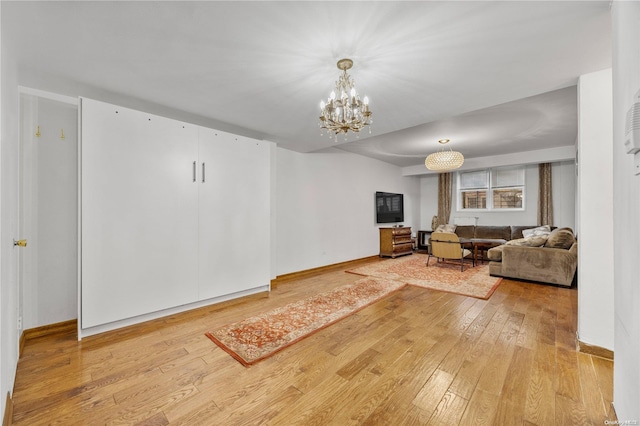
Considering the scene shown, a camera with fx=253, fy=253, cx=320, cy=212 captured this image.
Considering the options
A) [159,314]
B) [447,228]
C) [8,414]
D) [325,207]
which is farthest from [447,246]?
[8,414]

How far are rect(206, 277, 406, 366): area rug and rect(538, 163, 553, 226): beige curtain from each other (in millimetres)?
4964

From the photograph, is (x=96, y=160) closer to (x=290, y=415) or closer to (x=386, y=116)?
(x=290, y=415)

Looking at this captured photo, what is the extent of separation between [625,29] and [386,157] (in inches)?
208

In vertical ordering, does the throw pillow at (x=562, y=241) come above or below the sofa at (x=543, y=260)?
above

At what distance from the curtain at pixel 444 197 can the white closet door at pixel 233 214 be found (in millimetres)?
5941

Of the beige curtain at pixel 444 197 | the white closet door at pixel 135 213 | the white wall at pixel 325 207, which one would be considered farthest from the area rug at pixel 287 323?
the beige curtain at pixel 444 197

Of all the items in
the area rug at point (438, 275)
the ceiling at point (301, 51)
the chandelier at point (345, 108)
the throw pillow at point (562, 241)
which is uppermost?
the ceiling at point (301, 51)

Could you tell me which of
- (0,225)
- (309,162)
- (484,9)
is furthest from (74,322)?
(484,9)

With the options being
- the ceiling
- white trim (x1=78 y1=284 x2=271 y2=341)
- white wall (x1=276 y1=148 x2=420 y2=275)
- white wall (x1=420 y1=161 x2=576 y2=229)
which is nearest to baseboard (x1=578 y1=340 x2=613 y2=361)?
the ceiling

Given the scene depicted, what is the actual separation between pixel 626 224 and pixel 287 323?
2547 mm

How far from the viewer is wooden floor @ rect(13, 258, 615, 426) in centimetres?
145

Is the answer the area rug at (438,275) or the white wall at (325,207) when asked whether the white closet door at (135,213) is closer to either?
the white wall at (325,207)

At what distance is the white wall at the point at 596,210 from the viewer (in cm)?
204

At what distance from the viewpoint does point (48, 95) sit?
248cm
